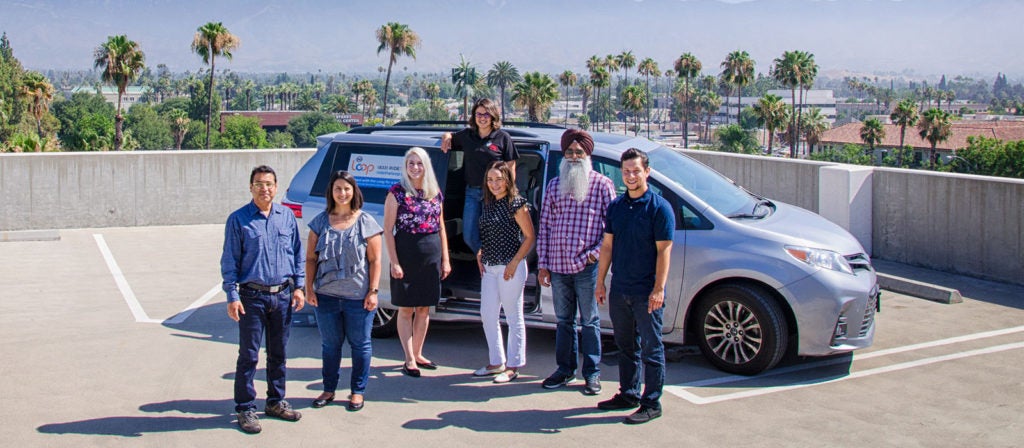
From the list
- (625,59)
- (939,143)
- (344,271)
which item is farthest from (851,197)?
(625,59)

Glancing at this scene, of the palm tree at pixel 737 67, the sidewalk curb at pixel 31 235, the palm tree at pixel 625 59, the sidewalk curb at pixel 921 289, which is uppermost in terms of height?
the palm tree at pixel 625 59

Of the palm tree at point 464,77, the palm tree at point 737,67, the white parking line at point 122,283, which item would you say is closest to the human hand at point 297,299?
the white parking line at point 122,283

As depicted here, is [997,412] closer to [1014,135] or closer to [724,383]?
[724,383]

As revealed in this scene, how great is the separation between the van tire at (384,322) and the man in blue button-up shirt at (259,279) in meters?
1.98

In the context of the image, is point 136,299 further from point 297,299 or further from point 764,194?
point 764,194

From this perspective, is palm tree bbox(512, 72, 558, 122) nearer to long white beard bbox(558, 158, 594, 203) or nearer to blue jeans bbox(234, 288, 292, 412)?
long white beard bbox(558, 158, 594, 203)

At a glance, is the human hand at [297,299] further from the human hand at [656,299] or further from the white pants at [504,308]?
the human hand at [656,299]

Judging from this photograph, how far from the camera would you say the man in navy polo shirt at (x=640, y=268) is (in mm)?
5656

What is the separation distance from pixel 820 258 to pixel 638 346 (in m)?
1.59

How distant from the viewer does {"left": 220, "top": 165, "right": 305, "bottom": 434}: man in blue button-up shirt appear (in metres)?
5.53

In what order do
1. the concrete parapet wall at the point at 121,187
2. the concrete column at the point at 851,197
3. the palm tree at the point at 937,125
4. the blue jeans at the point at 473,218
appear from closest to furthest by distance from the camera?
1. the blue jeans at the point at 473,218
2. the concrete column at the point at 851,197
3. the concrete parapet wall at the point at 121,187
4. the palm tree at the point at 937,125

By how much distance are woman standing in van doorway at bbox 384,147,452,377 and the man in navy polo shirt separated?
1192 mm

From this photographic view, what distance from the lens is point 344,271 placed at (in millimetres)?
5855

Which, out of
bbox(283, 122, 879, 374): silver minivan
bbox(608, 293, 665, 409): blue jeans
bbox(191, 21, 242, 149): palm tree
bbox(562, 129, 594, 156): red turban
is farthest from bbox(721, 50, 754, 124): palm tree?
bbox(608, 293, 665, 409): blue jeans
